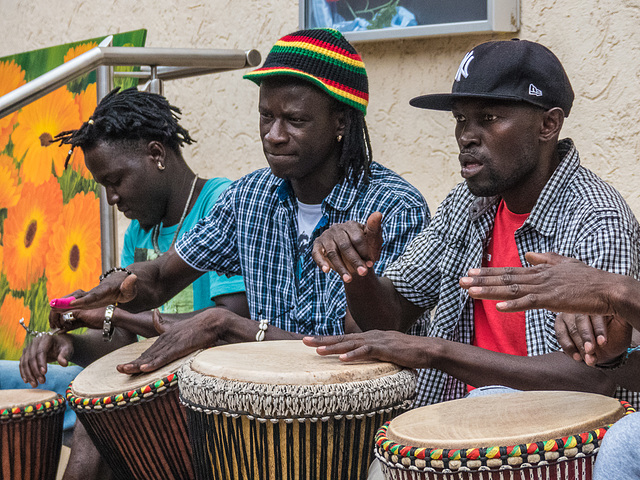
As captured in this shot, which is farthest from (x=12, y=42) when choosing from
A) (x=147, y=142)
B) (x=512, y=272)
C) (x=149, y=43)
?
(x=512, y=272)

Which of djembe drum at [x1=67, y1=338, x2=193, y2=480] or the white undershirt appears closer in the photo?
djembe drum at [x1=67, y1=338, x2=193, y2=480]

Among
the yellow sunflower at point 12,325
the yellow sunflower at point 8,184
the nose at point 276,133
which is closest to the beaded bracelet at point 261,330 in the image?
the nose at point 276,133

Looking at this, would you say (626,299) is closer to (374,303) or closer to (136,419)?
(374,303)

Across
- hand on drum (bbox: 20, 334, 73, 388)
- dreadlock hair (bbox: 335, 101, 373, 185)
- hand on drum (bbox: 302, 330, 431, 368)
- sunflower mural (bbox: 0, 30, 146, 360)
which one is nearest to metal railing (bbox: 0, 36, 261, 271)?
hand on drum (bbox: 20, 334, 73, 388)

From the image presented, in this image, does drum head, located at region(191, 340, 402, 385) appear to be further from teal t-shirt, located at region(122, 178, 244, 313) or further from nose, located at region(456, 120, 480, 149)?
teal t-shirt, located at region(122, 178, 244, 313)

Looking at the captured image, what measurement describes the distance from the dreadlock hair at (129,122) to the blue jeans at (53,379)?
0.93 metres

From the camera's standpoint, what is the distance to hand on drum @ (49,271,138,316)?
2.86 m

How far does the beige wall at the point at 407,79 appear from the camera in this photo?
2.99 m

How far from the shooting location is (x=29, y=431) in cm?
273

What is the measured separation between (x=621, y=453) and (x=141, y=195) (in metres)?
2.34

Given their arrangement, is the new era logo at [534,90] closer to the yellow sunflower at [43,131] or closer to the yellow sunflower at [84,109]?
the yellow sunflower at [84,109]

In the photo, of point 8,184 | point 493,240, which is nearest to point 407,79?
point 493,240

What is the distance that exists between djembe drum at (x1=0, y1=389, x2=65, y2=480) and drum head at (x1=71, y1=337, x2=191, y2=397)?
0.25 meters

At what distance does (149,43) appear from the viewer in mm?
4598
